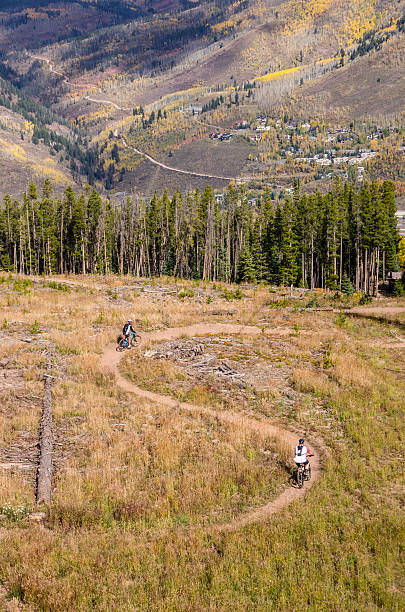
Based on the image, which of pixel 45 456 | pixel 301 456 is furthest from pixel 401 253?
pixel 45 456

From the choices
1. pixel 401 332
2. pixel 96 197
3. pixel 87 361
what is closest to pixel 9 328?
pixel 87 361

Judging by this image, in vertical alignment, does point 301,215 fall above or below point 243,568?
above

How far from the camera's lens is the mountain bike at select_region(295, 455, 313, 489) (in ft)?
40.2

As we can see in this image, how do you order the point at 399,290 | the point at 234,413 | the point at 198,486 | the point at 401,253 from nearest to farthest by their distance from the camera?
1. the point at 198,486
2. the point at 234,413
3. the point at 399,290
4. the point at 401,253

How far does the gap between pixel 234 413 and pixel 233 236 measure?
7372 cm

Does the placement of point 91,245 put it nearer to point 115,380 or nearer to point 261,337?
point 261,337

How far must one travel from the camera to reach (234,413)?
1780cm

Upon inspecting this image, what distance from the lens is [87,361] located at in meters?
23.0

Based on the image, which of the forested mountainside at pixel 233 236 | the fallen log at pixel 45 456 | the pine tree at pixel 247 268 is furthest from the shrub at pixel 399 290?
the fallen log at pixel 45 456

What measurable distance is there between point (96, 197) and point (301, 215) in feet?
133

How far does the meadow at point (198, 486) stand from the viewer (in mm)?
8117

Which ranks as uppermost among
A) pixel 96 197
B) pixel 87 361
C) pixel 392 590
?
pixel 96 197

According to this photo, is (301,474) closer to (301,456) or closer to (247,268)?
(301,456)

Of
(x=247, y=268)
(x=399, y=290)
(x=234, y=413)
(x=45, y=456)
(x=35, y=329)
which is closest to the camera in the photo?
(x=45, y=456)
